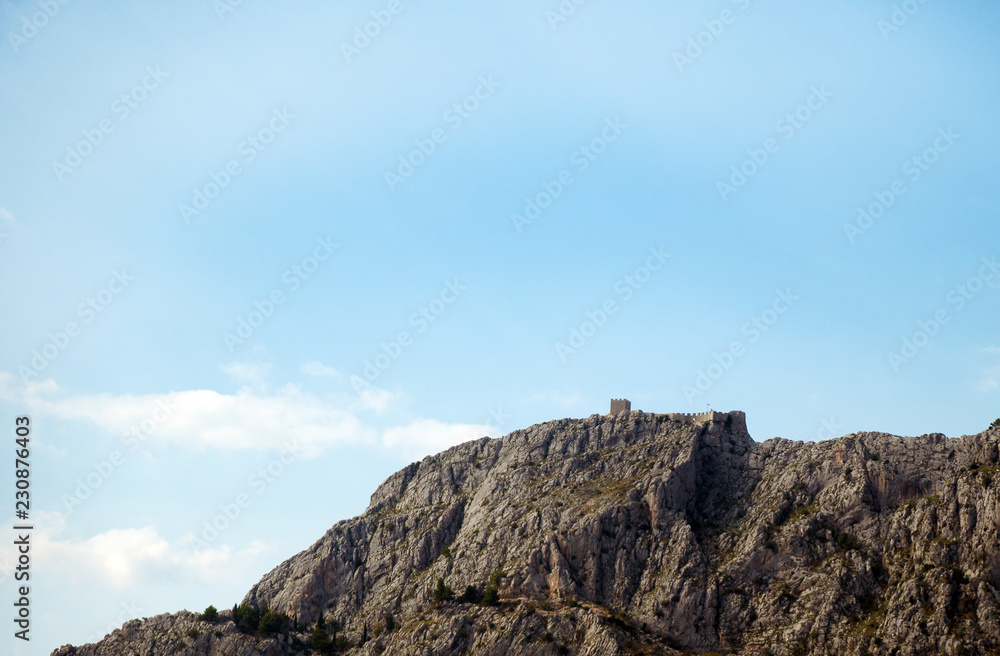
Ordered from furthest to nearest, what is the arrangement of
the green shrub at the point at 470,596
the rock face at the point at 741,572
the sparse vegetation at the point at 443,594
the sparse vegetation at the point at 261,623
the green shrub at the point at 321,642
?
the sparse vegetation at the point at 261,623
the green shrub at the point at 321,642
the sparse vegetation at the point at 443,594
the green shrub at the point at 470,596
the rock face at the point at 741,572

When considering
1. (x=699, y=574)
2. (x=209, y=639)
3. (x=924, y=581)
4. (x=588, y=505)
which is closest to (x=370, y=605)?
(x=209, y=639)

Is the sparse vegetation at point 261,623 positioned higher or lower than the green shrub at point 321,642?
higher

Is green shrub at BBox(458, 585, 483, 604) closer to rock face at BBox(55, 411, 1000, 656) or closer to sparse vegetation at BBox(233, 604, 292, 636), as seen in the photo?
rock face at BBox(55, 411, 1000, 656)

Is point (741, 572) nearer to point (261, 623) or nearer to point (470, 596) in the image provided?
point (470, 596)

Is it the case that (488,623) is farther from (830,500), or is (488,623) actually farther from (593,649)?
(830,500)

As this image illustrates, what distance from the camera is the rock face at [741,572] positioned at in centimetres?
16150

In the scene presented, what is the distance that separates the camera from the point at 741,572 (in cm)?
17750

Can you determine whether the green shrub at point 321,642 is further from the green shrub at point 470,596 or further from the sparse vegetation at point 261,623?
the green shrub at point 470,596

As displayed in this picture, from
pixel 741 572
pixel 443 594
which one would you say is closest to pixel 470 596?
pixel 443 594

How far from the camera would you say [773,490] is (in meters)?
193

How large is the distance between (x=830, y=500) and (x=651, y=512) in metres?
32.6

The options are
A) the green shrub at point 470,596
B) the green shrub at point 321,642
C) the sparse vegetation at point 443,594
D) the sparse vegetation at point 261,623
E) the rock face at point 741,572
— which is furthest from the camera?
the sparse vegetation at point 261,623

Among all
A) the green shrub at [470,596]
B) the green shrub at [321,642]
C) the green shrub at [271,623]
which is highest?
the green shrub at [271,623]

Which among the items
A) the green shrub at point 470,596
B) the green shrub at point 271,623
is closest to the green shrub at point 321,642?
the green shrub at point 271,623
